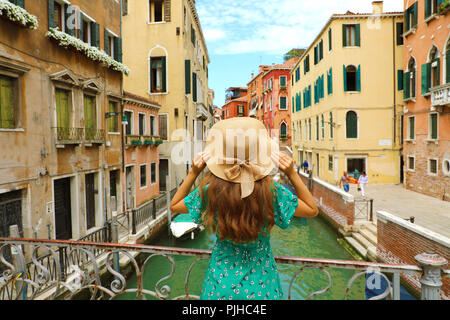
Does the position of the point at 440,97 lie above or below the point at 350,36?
below

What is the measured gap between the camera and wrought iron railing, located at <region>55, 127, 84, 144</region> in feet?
23.1

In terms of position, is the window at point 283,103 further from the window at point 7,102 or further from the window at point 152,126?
the window at point 7,102

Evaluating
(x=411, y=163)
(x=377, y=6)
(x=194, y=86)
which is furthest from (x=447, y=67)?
(x=194, y=86)

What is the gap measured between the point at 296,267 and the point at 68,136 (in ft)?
23.6

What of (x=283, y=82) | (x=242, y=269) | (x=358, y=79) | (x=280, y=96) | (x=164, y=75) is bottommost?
(x=242, y=269)

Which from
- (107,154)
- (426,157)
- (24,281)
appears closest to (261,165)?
(24,281)

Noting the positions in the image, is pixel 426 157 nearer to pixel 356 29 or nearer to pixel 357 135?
pixel 357 135

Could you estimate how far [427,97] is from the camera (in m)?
12.7

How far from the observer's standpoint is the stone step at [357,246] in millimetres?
8789

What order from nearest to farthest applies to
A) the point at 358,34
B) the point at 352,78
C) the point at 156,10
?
the point at 156,10 → the point at 358,34 → the point at 352,78

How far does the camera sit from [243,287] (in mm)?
1424

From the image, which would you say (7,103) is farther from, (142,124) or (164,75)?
(164,75)

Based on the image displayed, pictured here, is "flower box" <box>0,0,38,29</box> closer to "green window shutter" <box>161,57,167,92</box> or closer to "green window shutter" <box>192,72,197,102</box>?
"green window shutter" <box>161,57,167,92</box>
